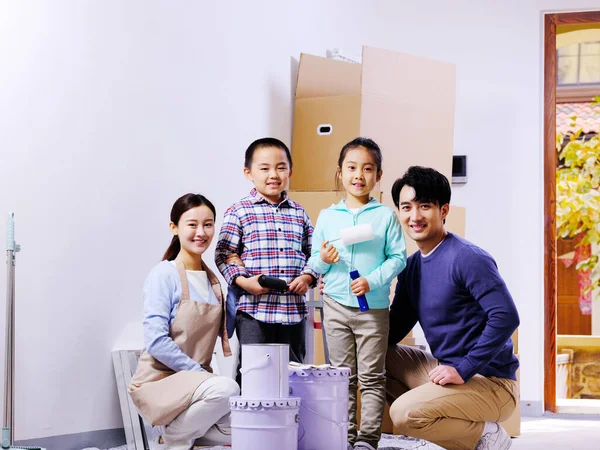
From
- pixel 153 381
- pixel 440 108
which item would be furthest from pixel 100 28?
pixel 440 108

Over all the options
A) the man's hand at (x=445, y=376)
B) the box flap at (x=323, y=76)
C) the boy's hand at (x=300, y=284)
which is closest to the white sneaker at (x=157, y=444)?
the boy's hand at (x=300, y=284)

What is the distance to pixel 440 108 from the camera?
141 inches

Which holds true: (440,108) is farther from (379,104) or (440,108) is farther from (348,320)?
(348,320)

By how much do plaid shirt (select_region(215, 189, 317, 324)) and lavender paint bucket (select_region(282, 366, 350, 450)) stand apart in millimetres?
283

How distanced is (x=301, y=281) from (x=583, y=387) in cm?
408

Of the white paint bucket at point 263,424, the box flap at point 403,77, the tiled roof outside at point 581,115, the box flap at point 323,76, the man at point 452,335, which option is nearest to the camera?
the white paint bucket at point 263,424

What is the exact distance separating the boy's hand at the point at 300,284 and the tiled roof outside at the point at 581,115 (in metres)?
4.10

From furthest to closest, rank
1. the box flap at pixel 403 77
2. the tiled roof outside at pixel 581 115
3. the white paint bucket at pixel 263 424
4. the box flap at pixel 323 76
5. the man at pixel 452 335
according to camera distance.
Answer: the tiled roof outside at pixel 581 115 < the box flap at pixel 323 76 < the box flap at pixel 403 77 < the man at pixel 452 335 < the white paint bucket at pixel 263 424

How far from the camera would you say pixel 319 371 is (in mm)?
2211

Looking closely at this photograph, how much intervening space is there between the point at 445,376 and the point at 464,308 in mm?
Answer: 197

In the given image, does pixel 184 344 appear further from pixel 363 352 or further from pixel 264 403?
pixel 363 352

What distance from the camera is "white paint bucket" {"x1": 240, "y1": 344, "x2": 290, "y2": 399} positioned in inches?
82.7

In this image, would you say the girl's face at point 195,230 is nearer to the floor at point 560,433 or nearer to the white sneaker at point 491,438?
the white sneaker at point 491,438

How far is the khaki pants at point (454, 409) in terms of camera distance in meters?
2.20
